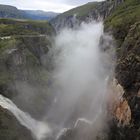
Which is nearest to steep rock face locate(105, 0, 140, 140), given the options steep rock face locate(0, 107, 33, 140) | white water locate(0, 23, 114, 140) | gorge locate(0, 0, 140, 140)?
gorge locate(0, 0, 140, 140)

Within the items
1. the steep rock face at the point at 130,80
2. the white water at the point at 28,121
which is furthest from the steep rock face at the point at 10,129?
the steep rock face at the point at 130,80

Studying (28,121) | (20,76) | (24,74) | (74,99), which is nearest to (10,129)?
(28,121)

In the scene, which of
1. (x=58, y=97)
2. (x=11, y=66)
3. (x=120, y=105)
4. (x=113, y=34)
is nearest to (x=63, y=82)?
(x=58, y=97)

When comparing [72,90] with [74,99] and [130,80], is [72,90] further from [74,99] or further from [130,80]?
[130,80]

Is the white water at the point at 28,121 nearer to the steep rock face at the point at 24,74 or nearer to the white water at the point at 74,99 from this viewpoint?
the white water at the point at 74,99

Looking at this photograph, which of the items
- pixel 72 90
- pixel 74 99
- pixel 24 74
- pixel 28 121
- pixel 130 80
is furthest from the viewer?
pixel 72 90

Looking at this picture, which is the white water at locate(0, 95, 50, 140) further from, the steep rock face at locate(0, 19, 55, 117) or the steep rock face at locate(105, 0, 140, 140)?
the steep rock face at locate(105, 0, 140, 140)
